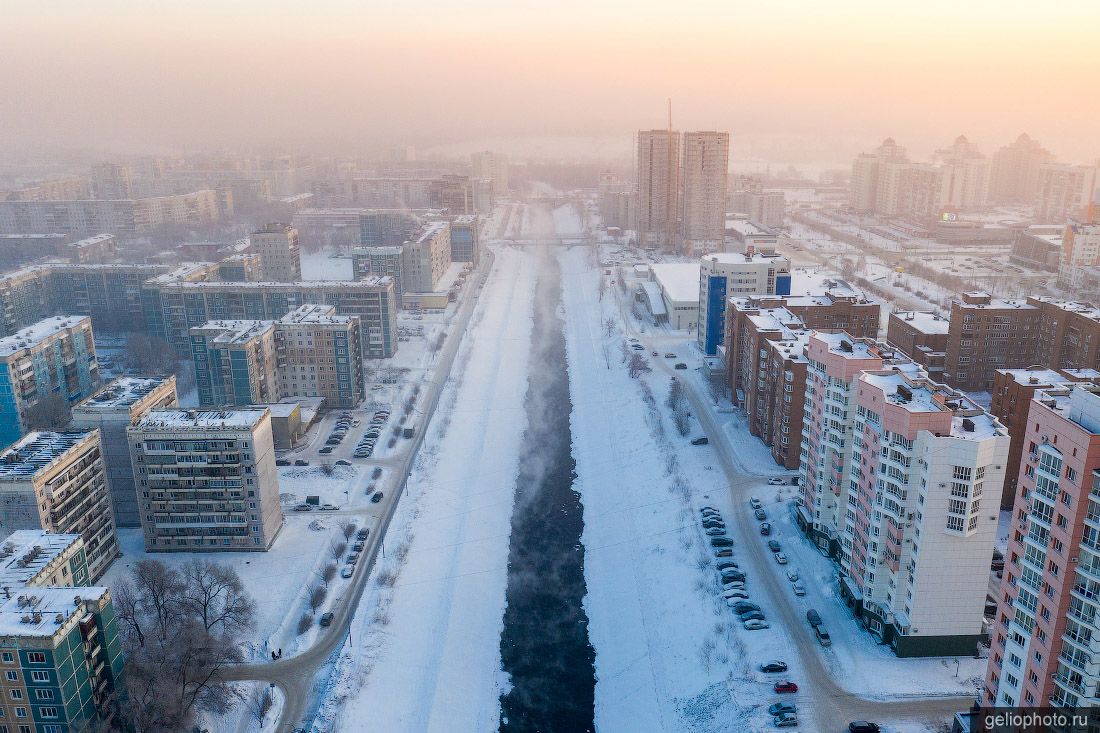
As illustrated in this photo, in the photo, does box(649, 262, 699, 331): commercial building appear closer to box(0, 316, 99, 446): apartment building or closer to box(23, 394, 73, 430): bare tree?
box(0, 316, 99, 446): apartment building

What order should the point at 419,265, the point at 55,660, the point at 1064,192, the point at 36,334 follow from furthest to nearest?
the point at 1064,192 < the point at 419,265 < the point at 36,334 < the point at 55,660

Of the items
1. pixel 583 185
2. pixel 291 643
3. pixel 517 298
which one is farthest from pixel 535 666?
pixel 583 185

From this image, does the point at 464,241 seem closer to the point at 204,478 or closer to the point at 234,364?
the point at 234,364

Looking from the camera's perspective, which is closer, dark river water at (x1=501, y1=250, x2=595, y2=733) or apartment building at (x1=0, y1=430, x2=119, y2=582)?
dark river water at (x1=501, y1=250, x2=595, y2=733)

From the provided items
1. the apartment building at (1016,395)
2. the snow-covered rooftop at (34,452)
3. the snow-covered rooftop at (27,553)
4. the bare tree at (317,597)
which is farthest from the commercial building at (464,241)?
the snow-covered rooftop at (27,553)

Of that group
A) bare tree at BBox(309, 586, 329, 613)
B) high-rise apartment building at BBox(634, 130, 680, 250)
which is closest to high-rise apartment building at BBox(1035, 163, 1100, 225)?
high-rise apartment building at BBox(634, 130, 680, 250)

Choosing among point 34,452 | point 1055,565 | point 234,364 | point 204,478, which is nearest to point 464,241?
point 234,364

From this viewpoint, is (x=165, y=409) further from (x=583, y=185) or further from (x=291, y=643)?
(x=583, y=185)
